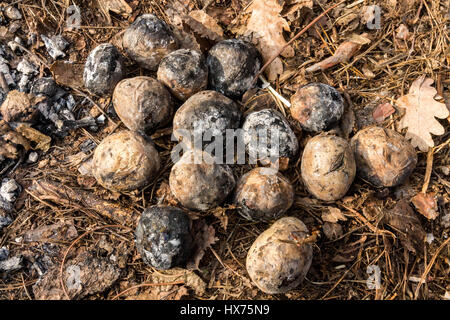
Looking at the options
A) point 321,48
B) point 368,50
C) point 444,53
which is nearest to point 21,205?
point 321,48

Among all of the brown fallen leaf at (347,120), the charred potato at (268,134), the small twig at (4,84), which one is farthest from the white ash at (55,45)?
the brown fallen leaf at (347,120)

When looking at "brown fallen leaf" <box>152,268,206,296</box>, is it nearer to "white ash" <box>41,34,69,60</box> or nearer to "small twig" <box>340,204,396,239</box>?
"small twig" <box>340,204,396,239</box>

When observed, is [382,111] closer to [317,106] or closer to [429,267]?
[317,106]

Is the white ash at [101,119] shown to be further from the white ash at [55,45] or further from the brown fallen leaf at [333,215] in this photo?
the brown fallen leaf at [333,215]

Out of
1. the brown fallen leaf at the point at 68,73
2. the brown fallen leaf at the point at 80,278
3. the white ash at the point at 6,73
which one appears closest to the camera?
the brown fallen leaf at the point at 80,278

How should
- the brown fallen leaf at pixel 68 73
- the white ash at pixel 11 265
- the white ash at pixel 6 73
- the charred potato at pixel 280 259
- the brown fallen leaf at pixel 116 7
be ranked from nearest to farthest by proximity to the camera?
the charred potato at pixel 280 259 → the white ash at pixel 11 265 → the brown fallen leaf at pixel 68 73 → the white ash at pixel 6 73 → the brown fallen leaf at pixel 116 7

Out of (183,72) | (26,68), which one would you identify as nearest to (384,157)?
(183,72)
